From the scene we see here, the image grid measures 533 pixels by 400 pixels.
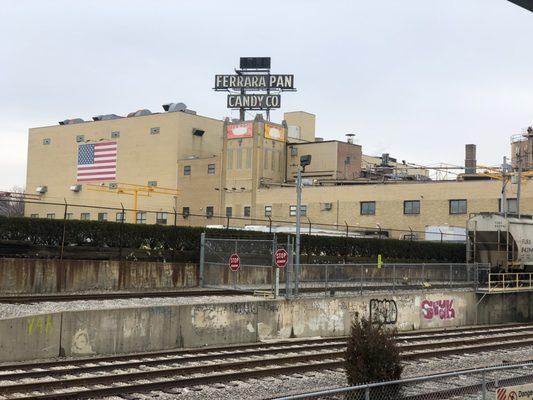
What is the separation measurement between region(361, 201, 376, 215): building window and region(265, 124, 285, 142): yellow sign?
14664 millimetres

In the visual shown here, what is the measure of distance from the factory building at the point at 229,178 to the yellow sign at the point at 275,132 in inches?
4.6

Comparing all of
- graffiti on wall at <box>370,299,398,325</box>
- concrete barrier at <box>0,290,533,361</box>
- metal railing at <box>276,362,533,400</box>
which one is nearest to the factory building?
concrete barrier at <box>0,290,533,361</box>

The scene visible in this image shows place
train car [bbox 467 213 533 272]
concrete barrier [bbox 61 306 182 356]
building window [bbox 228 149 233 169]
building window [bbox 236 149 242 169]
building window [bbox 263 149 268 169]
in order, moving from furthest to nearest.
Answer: building window [bbox 228 149 233 169], building window [bbox 236 149 242 169], building window [bbox 263 149 268 169], train car [bbox 467 213 533 272], concrete barrier [bbox 61 306 182 356]

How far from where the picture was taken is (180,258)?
37.3m

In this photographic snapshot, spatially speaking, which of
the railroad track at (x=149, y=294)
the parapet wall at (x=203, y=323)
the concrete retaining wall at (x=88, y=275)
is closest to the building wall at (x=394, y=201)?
the railroad track at (x=149, y=294)

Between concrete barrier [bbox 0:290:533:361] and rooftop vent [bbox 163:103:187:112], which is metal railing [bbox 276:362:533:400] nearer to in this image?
concrete barrier [bbox 0:290:533:361]

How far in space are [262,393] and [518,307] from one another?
27.9m

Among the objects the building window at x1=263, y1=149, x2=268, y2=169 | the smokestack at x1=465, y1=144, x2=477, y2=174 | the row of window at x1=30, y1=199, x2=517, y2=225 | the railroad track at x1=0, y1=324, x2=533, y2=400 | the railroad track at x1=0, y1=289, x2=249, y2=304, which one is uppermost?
the smokestack at x1=465, y1=144, x2=477, y2=174

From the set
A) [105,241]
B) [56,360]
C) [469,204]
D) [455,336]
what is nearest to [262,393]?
[56,360]

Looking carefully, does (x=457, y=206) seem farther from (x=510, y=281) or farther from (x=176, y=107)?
(x=176, y=107)

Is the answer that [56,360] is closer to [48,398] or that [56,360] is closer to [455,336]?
[48,398]

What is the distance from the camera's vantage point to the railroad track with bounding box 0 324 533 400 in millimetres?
13766

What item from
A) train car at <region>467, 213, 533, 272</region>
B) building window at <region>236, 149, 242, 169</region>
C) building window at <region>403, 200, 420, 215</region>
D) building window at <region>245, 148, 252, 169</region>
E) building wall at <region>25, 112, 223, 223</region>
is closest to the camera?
train car at <region>467, 213, 533, 272</region>

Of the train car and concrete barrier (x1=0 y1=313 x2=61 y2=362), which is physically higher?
the train car
